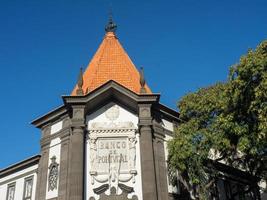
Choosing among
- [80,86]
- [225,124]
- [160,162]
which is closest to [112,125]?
[80,86]

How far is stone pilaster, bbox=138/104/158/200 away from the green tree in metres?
1.50

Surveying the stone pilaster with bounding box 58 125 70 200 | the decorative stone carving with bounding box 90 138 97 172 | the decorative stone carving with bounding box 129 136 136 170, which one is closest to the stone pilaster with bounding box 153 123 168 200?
the decorative stone carving with bounding box 129 136 136 170

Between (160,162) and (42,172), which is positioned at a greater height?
(42,172)

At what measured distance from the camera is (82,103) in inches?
918

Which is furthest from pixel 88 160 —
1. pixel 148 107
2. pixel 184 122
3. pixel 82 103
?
pixel 184 122

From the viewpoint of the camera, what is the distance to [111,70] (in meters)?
27.6

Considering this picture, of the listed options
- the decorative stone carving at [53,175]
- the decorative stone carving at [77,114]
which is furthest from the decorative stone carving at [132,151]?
the decorative stone carving at [53,175]

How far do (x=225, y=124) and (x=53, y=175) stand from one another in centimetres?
1173

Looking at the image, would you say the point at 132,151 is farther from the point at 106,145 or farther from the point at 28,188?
the point at 28,188

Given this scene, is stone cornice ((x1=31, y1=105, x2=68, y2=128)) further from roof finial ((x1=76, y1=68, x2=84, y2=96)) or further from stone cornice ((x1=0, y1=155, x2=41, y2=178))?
stone cornice ((x1=0, y1=155, x2=41, y2=178))

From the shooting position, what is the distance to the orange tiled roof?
87.2ft

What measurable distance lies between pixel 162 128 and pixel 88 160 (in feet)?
18.7

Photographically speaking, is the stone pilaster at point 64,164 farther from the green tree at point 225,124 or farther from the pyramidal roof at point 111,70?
the green tree at point 225,124

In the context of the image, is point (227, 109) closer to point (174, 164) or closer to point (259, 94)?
point (259, 94)
